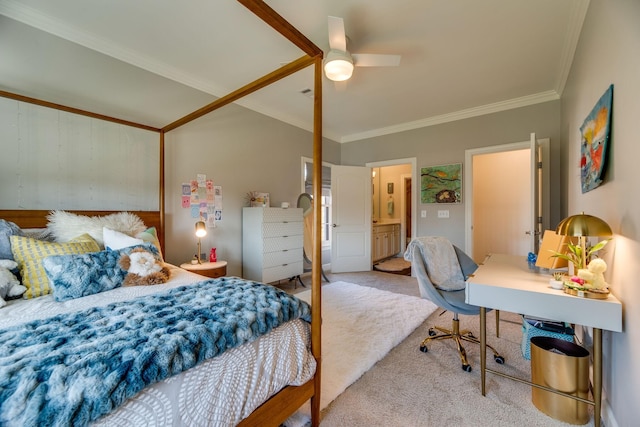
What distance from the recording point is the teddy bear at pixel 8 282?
1.44 m

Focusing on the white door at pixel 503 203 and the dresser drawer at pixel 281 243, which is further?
the white door at pixel 503 203

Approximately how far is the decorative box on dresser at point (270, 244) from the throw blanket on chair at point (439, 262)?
1.82 metres

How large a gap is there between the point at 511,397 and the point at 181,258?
10.2ft

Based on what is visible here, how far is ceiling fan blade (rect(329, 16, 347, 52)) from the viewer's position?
1.89m

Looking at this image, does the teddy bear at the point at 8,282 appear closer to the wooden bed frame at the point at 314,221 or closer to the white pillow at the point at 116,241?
the white pillow at the point at 116,241

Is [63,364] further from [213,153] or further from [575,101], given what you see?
[575,101]

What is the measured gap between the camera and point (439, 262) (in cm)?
235

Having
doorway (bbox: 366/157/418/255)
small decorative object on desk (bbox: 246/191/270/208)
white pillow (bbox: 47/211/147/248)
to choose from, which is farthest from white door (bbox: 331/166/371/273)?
white pillow (bbox: 47/211/147/248)

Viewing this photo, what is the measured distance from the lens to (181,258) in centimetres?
299

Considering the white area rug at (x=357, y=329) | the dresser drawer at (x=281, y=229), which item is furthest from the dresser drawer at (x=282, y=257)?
the white area rug at (x=357, y=329)

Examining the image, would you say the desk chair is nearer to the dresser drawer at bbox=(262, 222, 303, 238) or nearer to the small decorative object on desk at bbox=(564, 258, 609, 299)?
the small decorative object on desk at bbox=(564, 258, 609, 299)

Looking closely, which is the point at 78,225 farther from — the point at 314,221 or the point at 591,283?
the point at 591,283

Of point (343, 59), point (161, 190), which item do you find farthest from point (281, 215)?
point (343, 59)

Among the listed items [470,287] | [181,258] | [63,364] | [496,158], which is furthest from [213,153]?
[496,158]
